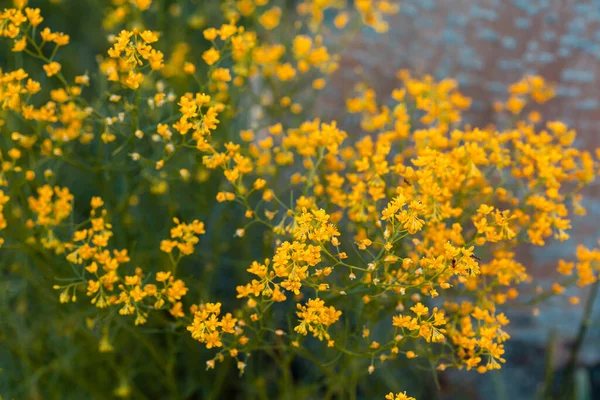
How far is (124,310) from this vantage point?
5.72ft

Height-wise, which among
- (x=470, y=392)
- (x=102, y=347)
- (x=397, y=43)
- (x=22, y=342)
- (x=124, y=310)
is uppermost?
(x=397, y=43)

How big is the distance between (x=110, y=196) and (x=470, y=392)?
2.05 meters

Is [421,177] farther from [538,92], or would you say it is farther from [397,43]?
[397,43]

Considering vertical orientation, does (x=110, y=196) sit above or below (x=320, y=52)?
below

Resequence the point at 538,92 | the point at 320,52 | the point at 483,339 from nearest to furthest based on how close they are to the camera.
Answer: the point at 483,339 < the point at 320,52 < the point at 538,92

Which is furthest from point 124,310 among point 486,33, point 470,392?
point 486,33

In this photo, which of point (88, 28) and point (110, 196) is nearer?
point (110, 196)

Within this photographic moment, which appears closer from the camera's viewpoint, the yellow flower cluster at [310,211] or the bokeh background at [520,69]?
the yellow flower cluster at [310,211]

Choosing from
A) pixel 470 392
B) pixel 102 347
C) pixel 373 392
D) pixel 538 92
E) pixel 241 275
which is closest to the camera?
pixel 102 347

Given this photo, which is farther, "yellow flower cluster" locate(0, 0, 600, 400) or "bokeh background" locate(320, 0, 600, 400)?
A: "bokeh background" locate(320, 0, 600, 400)

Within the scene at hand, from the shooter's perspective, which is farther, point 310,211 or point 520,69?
point 520,69

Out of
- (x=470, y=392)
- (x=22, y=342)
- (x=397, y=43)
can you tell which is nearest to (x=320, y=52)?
(x=397, y=43)

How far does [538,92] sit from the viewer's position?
2660mm

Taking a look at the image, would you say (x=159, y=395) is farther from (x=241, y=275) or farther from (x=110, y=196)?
(x=110, y=196)
